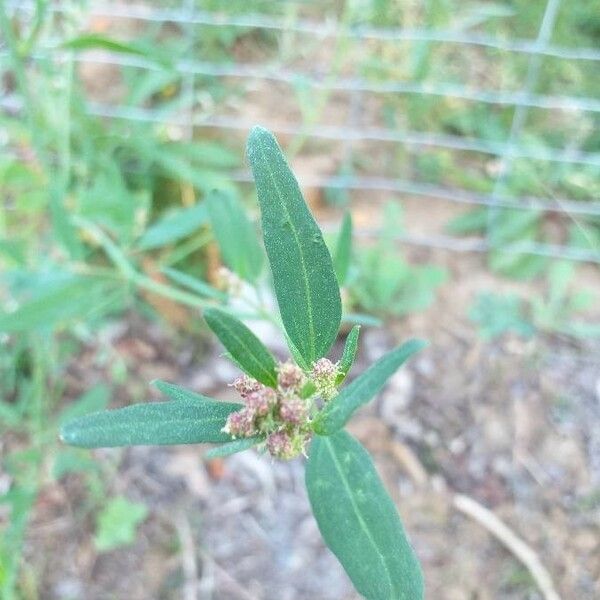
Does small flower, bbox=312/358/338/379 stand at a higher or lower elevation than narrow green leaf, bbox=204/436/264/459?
higher

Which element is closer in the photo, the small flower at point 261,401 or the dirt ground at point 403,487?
the small flower at point 261,401

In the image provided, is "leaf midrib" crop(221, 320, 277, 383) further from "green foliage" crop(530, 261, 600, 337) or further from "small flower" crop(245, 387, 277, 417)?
"green foliage" crop(530, 261, 600, 337)

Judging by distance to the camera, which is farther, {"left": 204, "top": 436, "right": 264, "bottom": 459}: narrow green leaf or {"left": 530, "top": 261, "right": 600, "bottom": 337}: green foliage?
{"left": 530, "top": 261, "right": 600, "bottom": 337}: green foliage

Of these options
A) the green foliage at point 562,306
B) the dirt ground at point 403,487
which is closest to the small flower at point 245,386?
the dirt ground at point 403,487

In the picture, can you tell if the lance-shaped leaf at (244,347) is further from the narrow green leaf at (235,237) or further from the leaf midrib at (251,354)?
the narrow green leaf at (235,237)

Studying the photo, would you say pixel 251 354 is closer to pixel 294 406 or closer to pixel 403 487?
pixel 294 406

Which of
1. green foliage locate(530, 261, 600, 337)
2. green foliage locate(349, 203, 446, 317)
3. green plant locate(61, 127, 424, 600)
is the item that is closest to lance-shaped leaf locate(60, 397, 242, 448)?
A: green plant locate(61, 127, 424, 600)

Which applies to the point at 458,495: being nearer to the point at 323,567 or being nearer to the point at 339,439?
the point at 323,567

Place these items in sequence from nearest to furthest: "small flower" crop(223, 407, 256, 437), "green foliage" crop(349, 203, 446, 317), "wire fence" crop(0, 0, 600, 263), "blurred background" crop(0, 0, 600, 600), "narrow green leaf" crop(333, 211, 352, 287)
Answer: "small flower" crop(223, 407, 256, 437), "narrow green leaf" crop(333, 211, 352, 287), "blurred background" crop(0, 0, 600, 600), "green foliage" crop(349, 203, 446, 317), "wire fence" crop(0, 0, 600, 263)
